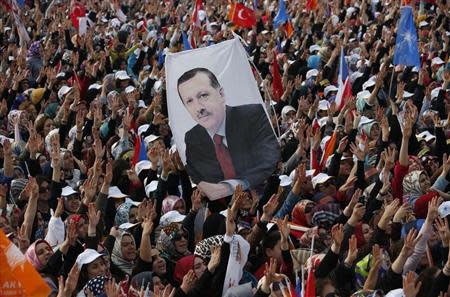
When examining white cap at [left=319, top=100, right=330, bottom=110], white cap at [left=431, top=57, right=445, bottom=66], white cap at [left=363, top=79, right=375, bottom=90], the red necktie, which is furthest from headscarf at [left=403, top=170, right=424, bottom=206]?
white cap at [left=431, top=57, right=445, bottom=66]

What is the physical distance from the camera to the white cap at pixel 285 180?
10.5m

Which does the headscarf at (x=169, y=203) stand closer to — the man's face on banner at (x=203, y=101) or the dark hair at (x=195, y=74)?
the man's face on banner at (x=203, y=101)

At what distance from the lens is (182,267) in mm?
8266

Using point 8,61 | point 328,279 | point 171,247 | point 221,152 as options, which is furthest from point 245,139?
point 8,61

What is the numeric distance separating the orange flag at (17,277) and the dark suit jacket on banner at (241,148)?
380 cm

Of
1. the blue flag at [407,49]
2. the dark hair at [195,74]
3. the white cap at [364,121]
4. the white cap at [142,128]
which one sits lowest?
the white cap at [364,121]

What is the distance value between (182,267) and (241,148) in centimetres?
228

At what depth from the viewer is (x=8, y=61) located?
672 inches

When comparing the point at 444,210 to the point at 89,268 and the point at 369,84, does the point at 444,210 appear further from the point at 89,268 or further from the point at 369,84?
the point at 369,84

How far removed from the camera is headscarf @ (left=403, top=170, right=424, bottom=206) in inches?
388

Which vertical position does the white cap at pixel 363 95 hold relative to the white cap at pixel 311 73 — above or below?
below

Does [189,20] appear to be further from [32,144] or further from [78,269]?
[78,269]

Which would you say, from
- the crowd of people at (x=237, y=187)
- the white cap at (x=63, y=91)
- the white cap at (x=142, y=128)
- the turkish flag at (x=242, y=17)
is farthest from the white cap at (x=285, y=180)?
the turkish flag at (x=242, y=17)

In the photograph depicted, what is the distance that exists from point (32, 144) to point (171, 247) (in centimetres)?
277
